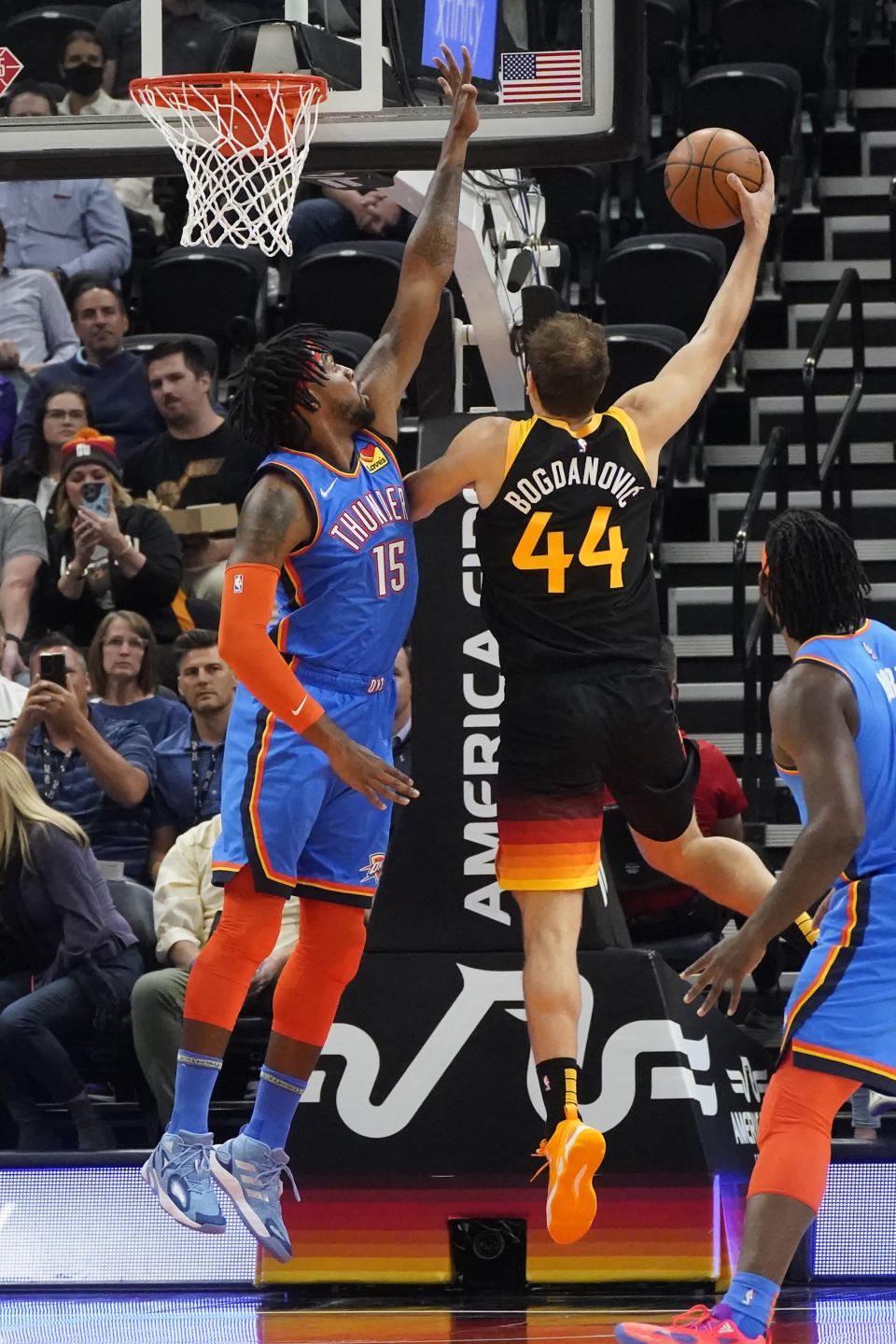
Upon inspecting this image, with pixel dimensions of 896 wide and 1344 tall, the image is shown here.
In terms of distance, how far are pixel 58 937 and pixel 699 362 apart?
3.36 m

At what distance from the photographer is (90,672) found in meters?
8.55

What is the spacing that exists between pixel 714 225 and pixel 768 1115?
2602 millimetres

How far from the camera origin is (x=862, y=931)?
466cm

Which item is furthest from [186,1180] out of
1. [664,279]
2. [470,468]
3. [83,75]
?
[664,279]

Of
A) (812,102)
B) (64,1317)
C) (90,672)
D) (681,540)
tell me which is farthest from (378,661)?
(812,102)

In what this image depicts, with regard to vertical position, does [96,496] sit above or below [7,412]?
below

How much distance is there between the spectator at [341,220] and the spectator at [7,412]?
2164 millimetres

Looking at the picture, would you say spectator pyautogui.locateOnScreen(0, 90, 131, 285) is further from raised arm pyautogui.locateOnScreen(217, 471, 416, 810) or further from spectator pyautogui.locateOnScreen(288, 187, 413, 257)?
raised arm pyautogui.locateOnScreen(217, 471, 416, 810)

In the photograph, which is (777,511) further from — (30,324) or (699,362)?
(699,362)

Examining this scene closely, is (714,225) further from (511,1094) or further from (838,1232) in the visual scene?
(838,1232)

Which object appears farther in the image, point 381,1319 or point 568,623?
point 381,1319

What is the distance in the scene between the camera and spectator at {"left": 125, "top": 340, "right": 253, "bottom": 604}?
963cm

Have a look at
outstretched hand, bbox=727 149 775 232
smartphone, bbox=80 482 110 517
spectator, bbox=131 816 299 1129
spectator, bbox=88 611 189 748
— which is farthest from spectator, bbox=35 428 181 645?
outstretched hand, bbox=727 149 775 232

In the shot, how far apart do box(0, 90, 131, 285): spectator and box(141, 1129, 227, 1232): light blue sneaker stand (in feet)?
22.1
